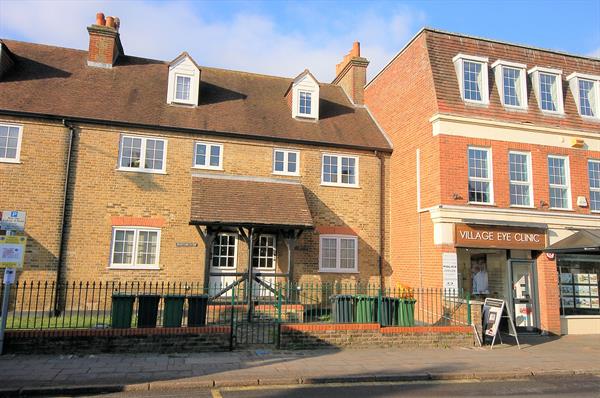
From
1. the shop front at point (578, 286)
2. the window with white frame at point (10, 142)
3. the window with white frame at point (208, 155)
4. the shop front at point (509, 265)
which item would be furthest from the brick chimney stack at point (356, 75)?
the window with white frame at point (10, 142)

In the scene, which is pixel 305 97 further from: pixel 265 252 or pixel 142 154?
pixel 142 154

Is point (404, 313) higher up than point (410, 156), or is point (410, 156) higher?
point (410, 156)

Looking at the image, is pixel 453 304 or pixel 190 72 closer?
pixel 453 304

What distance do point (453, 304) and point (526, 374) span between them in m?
3.48

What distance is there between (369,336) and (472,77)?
9703 mm

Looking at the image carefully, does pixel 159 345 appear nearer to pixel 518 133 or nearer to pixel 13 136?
pixel 13 136

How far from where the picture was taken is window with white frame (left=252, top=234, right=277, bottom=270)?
1553cm

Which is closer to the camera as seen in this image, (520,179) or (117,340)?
(117,340)

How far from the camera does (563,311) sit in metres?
14.3

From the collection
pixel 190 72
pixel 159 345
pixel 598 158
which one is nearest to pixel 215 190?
pixel 190 72

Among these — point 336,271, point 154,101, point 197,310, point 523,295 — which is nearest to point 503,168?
point 523,295

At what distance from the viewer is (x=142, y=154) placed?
49.2 feet

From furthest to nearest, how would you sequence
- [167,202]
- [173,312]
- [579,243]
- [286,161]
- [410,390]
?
1. [286,161]
2. [167,202]
3. [579,243]
4. [173,312]
5. [410,390]

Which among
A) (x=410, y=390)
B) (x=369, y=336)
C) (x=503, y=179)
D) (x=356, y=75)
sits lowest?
(x=410, y=390)
